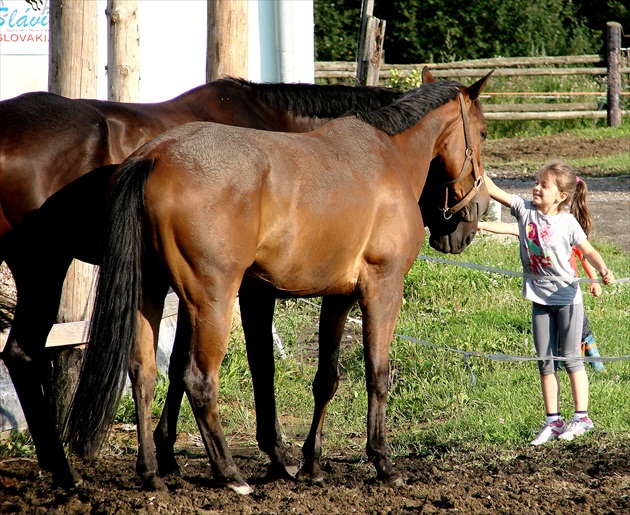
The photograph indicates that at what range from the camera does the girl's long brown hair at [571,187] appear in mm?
4695

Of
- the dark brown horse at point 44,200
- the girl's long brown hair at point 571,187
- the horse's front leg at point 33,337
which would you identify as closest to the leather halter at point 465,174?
the girl's long brown hair at point 571,187

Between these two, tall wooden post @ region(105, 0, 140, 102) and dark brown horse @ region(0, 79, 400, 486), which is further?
tall wooden post @ region(105, 0, 140, 102)

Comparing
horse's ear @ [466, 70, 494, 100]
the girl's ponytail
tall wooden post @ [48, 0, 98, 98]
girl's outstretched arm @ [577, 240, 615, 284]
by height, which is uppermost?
tall wooden post @ [48, 0, 98, 98]

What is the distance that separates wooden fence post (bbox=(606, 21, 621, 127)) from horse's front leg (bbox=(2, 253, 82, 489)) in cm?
1680

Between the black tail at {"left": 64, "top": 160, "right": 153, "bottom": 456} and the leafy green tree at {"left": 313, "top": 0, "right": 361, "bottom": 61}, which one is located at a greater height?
the leafy green tree at {"left": 313, "top": 0, "right": 361, "bottom": 61}

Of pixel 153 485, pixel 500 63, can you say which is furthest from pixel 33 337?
pixel 500 63

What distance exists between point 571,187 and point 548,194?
0.14 metres

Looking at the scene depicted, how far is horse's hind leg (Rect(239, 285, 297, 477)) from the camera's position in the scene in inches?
170

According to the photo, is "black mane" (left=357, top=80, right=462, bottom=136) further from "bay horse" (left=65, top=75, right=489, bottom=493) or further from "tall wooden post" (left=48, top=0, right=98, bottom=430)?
"tall wooden post" (left=48, top=0, right=98, bottom=430)

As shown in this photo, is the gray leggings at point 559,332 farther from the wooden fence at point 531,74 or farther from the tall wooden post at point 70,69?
the wooden fence at point 531,74

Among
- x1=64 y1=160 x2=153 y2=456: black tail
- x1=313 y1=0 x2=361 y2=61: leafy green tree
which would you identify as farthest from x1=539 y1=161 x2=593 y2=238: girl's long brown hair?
x1=313 y1=0 x2=361 y2=61: leafy green tree

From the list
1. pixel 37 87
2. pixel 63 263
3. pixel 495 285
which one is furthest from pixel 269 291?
pixel 37 87

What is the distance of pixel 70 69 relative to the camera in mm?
4984

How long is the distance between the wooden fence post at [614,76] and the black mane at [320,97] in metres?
15.2
